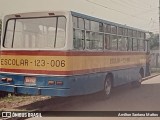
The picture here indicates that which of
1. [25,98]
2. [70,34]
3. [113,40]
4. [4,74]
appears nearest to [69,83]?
[70,34]

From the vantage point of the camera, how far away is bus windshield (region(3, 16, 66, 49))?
10.6 meters

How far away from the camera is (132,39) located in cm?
1675

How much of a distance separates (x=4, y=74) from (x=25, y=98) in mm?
2066

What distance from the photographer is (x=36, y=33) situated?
1109cm

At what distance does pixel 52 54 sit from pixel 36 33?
1185 millimetres

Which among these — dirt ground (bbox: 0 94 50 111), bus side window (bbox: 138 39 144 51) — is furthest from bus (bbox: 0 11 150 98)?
bus side window (bbox: 138 39 144 51)

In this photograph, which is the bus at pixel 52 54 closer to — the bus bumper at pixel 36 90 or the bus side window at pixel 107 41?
the bus bumper at pixel 36 90

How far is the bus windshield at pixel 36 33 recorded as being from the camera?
1056 cm

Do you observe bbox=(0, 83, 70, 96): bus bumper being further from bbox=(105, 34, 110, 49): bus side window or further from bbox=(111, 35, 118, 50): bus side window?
bbox=(111, 35, 118, 50): bus side window

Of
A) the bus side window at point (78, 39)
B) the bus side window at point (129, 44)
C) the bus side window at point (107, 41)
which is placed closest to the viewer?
the bus side window at point (78, 39)

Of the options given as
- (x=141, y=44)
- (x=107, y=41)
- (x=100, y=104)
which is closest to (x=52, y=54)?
(x=100, y=104)

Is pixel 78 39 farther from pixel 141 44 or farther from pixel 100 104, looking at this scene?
pixel 141 44

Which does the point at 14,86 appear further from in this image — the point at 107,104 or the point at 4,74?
the point at 107,104

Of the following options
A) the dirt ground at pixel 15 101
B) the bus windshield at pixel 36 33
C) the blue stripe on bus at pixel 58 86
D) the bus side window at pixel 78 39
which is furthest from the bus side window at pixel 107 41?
the bus windshield at pixel 36 33
